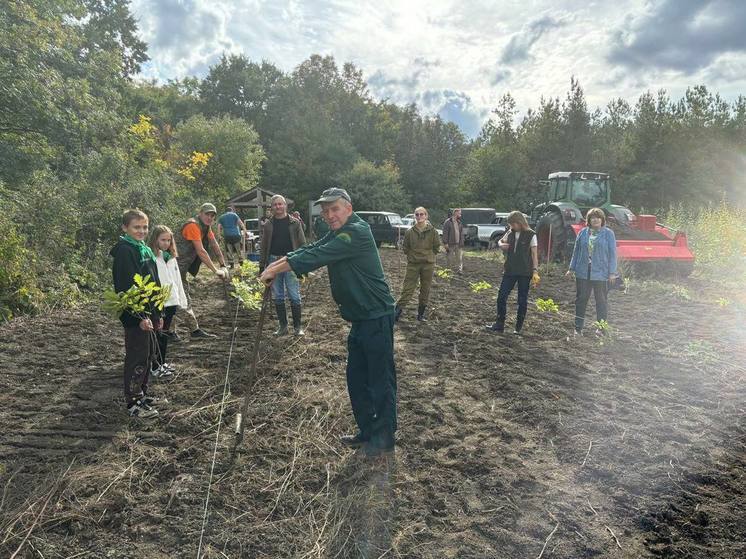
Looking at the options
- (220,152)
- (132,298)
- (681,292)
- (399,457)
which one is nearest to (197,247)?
(132,298)

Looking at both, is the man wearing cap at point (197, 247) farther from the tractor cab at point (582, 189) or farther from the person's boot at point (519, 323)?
the tractor cab at point (582, 189)

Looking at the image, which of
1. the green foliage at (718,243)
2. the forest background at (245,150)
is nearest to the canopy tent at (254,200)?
the forest background at (245,150)

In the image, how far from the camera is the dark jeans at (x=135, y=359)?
3811mm

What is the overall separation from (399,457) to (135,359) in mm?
2249

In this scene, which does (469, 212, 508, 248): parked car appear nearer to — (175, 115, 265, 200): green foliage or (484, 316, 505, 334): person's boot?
(175, 115, 265, 200): green foliage

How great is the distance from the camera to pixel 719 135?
30.8m

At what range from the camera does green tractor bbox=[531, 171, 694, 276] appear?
1120 cm

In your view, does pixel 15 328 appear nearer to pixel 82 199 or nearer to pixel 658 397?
pixel 82 199

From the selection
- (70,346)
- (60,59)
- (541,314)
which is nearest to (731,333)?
(541,314)

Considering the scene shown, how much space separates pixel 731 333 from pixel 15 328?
10205 millimetres

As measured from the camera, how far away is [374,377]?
3.31 meters

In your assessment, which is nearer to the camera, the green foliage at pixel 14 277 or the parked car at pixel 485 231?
the green foliage at pixel 14 277

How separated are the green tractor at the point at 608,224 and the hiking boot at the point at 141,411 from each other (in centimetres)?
1023

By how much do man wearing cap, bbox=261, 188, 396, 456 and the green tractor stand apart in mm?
9453
